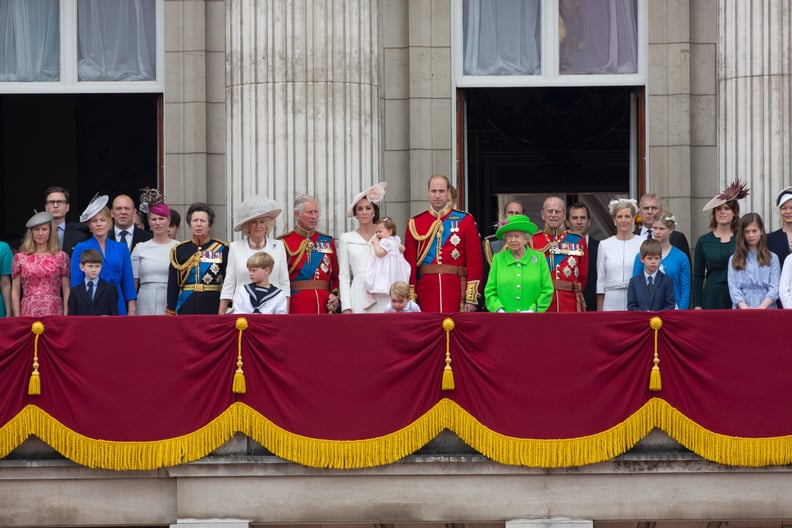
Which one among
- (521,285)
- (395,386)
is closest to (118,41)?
(521,285)

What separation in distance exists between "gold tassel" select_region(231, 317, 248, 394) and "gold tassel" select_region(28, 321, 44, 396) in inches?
63.5

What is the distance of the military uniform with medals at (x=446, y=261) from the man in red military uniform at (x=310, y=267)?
76 centimetres

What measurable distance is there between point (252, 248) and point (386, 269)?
1205 millimetres

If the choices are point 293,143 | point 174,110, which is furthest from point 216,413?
point 174,110

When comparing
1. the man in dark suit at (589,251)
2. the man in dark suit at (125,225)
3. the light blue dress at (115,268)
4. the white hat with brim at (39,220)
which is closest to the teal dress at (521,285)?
the man in dark suit at (589,251)

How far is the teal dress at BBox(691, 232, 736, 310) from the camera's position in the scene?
15312 millimetres

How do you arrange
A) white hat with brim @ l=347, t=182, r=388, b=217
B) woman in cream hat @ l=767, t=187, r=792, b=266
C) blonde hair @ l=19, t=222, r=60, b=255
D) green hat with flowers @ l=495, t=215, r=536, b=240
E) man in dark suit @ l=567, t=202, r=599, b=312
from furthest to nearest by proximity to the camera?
man in dark suit @ l=567, t=202, r=599, b=312 < white hat with brim @ l=347, t=182, r=388, b=217 < woman in cream hat @ l=767, t=187, r=792, b=266 < blonde hair @ l=19, t=222, r=60, b=255 < green hat with flowers @ l=495, t=215, r=536, b=240

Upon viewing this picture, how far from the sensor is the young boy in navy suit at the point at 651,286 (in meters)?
14.8

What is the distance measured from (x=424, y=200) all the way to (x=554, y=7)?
99.5 inches

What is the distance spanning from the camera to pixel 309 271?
1565cm

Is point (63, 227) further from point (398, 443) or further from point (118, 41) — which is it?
point (398, 443)

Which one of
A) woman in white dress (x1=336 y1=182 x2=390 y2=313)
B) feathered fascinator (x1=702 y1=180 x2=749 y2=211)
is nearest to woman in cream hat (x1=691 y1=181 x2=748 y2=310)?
feathered fascinator (x1=702 y1=180 x2=749 y2=211)

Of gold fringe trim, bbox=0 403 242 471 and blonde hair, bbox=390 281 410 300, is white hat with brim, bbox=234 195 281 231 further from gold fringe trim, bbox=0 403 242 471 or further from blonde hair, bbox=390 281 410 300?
gold fringe trim, bbox=0 403 242 471

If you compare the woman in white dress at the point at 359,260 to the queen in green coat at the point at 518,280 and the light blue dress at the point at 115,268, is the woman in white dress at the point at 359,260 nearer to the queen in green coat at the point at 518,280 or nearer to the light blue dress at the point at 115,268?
the queen in green coat at the point at 518,280
